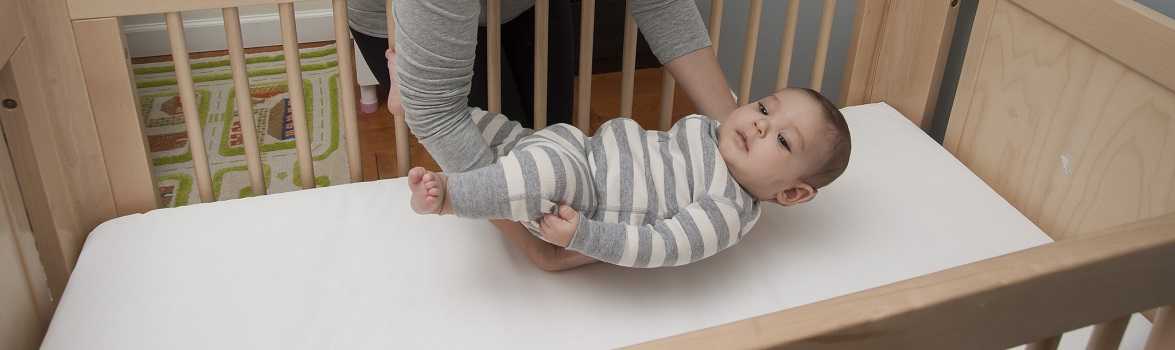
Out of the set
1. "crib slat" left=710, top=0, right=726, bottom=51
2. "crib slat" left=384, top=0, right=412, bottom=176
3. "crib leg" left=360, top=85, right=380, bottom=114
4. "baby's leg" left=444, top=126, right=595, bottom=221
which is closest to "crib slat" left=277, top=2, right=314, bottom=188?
"crib slat" left=384, top=0, right=412, bottom=176

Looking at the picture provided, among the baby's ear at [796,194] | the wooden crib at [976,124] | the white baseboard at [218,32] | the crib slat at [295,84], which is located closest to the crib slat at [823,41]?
the wooden crib at [976,124]

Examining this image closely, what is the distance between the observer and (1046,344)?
0.73m

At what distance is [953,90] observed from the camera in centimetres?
141

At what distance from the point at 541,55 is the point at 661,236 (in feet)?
1.17

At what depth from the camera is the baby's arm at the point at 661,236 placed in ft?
3.04

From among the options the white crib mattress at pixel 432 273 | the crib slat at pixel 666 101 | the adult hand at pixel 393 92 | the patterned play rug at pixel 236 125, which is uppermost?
the adult hand at pixel 393 92

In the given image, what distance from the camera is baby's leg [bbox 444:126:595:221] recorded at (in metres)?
0.91

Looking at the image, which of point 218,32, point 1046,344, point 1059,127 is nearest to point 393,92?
point 1046,344

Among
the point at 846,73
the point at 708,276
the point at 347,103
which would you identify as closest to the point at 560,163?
the point at 708,276

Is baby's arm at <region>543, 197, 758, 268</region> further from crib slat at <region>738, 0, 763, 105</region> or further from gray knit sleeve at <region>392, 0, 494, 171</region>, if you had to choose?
crib slat at <region>738, 0, 763, 105</region>

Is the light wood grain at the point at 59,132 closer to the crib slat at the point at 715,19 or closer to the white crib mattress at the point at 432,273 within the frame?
the white crib mattress at the point at 432,273

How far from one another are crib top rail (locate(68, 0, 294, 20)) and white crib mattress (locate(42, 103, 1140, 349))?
24 centimetres

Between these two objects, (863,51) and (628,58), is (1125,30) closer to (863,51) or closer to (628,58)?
(863,51)

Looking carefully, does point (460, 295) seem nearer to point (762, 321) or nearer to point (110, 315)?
point (110, 315)
